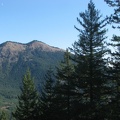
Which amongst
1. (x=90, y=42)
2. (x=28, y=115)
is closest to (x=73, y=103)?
(x=90, y=42)

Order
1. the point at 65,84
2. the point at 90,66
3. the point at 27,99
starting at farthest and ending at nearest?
the point at 27,99 < the point at 65,84 < the point at 90,66

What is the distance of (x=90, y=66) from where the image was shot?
93.0 ft

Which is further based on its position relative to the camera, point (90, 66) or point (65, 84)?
point (65, 84)

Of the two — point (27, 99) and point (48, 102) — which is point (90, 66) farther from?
point (27, 99)

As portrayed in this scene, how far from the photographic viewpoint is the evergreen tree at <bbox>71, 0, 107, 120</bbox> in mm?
27547

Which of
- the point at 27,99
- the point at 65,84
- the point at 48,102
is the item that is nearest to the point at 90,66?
the point at 65,84

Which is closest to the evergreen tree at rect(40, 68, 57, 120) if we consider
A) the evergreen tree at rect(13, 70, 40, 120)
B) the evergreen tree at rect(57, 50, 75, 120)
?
the evergreen tree at rect(57, 50, 75, 120)

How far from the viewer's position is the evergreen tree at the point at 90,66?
90.4ft

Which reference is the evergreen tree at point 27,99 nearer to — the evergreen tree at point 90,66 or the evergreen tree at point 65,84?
the evergreen tree at point 65,84

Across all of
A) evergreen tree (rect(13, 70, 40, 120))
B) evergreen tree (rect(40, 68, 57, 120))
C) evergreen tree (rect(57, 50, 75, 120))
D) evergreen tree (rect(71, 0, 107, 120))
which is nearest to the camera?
evergreen tree (rect(71, 0, 107, 120))

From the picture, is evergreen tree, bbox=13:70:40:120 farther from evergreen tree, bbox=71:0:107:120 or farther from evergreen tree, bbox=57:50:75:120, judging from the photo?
evergreen tree, bbox=71:0:107:120

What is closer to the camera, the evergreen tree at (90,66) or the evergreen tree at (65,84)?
the evergreen tree at (90,66)

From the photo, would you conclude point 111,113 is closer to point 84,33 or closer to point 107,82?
point 107,82

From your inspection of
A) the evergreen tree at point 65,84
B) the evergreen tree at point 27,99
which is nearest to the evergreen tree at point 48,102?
the evergreen tree at point 65,84
